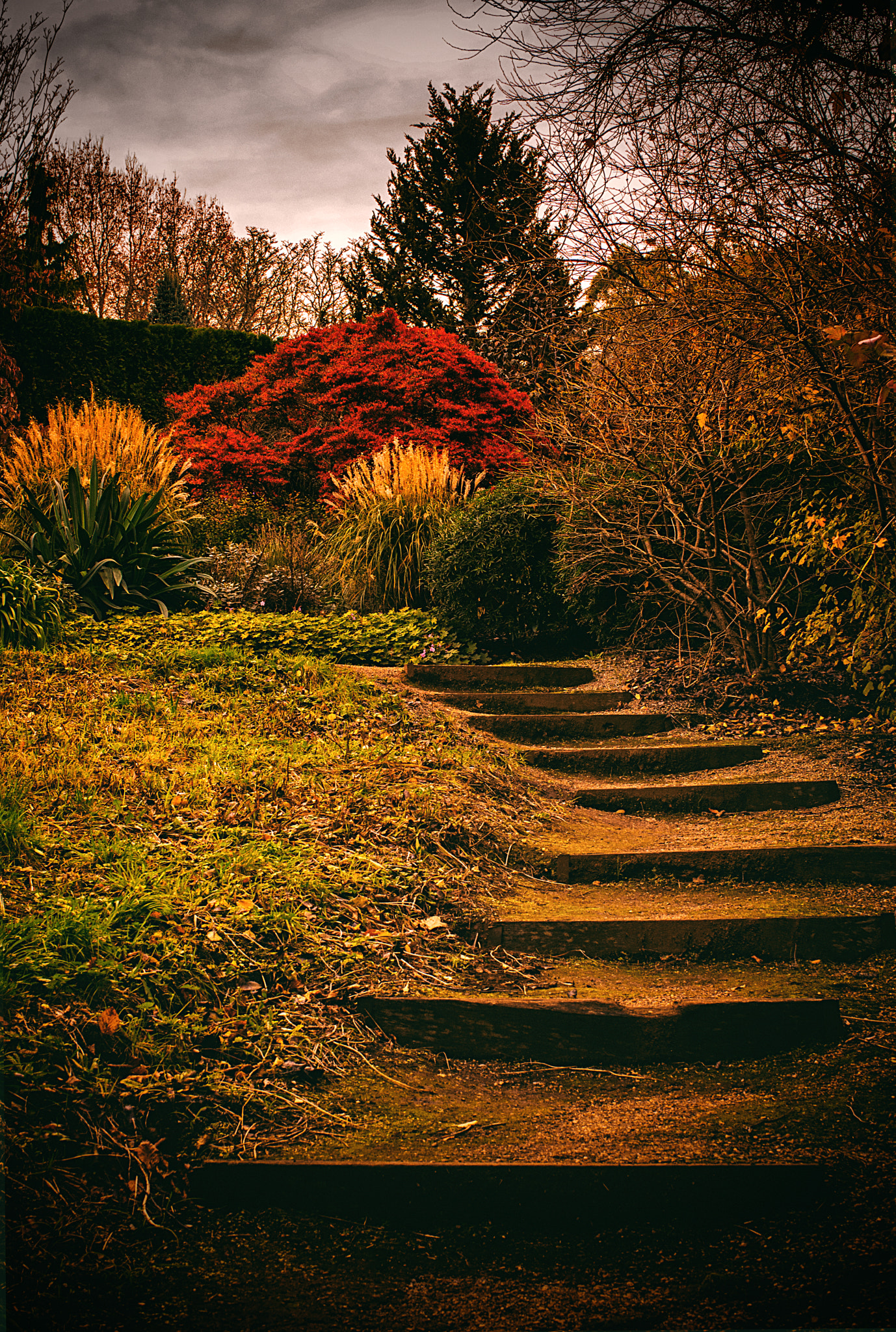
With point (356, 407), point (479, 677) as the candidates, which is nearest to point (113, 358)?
point (356, 407)

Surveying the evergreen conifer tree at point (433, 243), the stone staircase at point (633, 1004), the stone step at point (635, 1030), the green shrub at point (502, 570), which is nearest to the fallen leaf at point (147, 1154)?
the stone staircase at point (633, 1004)

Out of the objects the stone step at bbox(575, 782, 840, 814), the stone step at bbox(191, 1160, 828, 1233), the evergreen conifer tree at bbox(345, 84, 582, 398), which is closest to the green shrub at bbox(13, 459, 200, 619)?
the stone step at bbox(575, 782, 840, 814)

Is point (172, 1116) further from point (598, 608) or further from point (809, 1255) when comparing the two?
point (598, 608)

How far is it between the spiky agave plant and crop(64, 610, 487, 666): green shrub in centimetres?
51

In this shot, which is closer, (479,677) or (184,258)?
(479,677)

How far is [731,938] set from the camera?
8.61ft

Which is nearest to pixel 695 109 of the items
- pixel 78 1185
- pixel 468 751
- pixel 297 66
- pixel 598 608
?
pixel 297 66

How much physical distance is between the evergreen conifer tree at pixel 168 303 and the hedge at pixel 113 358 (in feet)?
12.4

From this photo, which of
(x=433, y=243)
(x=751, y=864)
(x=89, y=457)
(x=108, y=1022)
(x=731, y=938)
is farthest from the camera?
(x=433, y=243)

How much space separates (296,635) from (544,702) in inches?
81.5

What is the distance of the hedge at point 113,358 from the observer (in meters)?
10.7

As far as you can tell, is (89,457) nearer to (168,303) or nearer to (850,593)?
(850,593)

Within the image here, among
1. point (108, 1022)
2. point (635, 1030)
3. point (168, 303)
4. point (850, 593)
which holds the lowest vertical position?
point (635, 1030)

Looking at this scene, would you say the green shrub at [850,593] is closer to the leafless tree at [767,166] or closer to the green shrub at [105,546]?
the leafless tree at [767,166]
